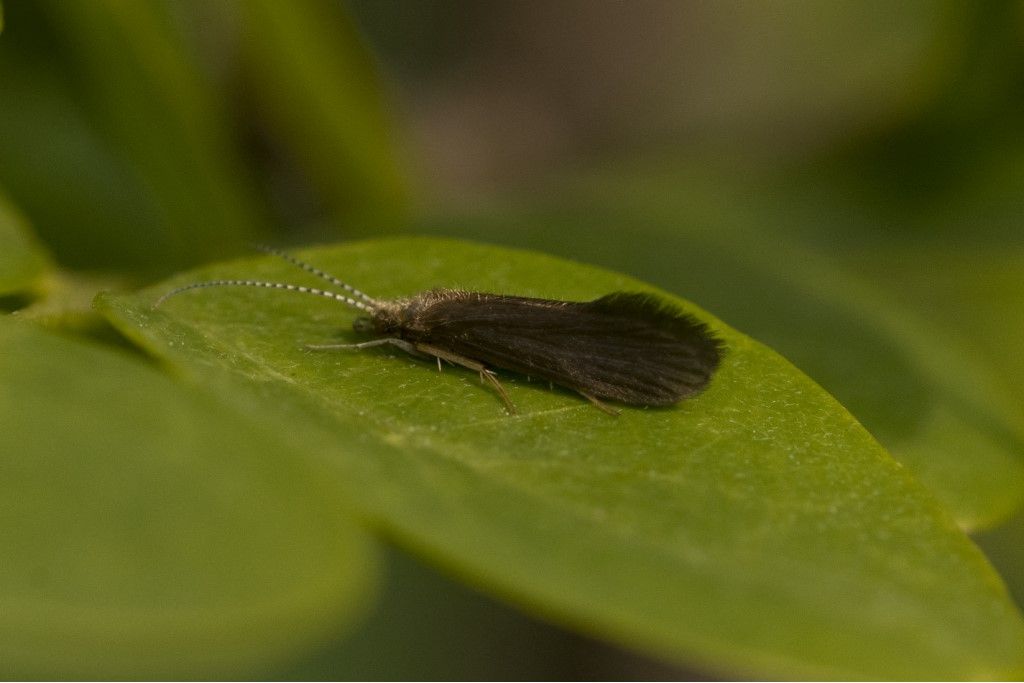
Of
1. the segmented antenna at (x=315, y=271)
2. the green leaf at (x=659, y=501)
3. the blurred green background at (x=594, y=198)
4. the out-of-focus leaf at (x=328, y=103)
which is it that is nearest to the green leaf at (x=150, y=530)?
the green leaf at (x=659, y=501)

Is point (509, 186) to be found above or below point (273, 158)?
above

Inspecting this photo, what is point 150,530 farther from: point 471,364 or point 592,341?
point 592,341

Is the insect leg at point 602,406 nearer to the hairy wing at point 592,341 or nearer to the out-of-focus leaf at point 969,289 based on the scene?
the hairy wing at point 592,341

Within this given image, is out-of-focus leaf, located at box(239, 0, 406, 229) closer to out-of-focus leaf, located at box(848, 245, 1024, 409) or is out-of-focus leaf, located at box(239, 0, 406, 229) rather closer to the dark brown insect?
the dark brown insect

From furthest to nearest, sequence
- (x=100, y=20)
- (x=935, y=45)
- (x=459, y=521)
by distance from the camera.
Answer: (x=935, y=45) < (x=100, y=20) < (x=459, y=521)

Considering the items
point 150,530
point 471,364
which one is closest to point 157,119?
point 471,364

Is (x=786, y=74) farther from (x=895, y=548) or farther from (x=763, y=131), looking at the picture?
(x=895, y=548)

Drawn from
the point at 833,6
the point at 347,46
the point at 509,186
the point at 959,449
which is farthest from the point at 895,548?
the point at 833,6
